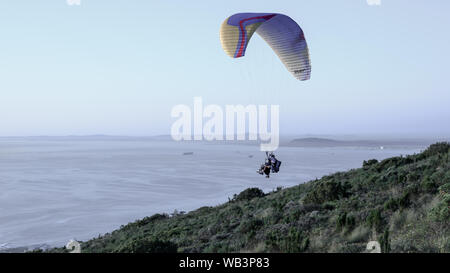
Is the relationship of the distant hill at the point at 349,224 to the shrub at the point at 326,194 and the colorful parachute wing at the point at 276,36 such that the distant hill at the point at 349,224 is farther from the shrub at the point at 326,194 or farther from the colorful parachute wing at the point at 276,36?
the colorful parachute wing at the point at 276,36

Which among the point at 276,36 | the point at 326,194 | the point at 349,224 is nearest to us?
the point at 349,224

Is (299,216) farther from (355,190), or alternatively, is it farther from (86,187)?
(86,187)

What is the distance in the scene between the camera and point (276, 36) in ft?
53.4

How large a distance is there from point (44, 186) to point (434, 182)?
49588 millimetres

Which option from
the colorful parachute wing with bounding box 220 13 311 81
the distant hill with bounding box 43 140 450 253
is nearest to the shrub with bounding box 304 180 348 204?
the distant hill with bounding box 43 140 450 253

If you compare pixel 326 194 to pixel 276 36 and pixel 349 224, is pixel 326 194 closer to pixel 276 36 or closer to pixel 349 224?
pixel 349 224

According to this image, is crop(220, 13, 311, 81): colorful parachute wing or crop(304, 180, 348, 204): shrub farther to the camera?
crop(220, 13, 311, 81): colorful parachute wing

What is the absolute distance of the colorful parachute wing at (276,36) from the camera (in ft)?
51.3

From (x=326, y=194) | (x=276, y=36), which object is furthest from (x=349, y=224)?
(x=276, y=36)

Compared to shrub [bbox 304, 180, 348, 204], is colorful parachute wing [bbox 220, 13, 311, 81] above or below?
above

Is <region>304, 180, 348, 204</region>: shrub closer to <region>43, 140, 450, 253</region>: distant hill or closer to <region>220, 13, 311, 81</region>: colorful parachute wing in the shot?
<region>43, 140, 450, 253</region>: distant hill

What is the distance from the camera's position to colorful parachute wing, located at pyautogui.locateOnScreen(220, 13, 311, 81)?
51.3 feet

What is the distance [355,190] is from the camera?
16438 mm
